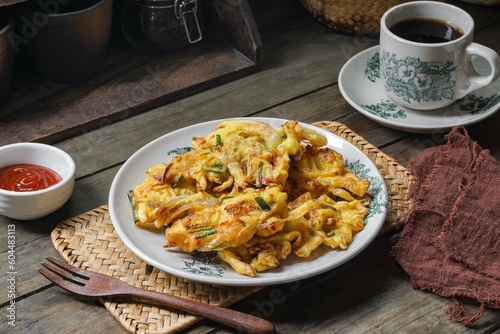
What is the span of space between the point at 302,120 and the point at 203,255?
619mm

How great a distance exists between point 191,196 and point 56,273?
288 millimetres

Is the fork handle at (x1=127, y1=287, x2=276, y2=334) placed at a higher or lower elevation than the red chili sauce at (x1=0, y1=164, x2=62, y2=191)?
lower

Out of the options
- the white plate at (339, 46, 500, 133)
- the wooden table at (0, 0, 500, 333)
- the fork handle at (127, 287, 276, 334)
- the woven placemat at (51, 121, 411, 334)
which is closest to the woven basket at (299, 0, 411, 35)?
the wooden table at (0, 0, 500, 333)

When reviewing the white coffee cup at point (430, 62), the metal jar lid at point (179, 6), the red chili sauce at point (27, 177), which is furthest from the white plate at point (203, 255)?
the metal jar lid at point (179, 6)

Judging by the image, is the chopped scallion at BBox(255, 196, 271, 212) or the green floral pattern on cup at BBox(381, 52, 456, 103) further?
the green floral pattern on cup at BBox(381, 52, 456, 103)

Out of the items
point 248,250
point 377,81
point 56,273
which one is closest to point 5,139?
point 56,273

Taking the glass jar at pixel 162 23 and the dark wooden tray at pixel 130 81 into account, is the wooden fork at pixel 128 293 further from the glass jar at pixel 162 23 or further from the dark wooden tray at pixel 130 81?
the glass jar at pixel 162 23

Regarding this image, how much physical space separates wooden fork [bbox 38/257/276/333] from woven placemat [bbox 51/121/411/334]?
0.07 feet

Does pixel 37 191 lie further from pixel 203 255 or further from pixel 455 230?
pixel 455 230

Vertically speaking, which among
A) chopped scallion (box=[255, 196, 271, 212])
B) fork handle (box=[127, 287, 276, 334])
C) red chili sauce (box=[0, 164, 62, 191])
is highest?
chopped scallion (box=[255, 196, 271, 212])

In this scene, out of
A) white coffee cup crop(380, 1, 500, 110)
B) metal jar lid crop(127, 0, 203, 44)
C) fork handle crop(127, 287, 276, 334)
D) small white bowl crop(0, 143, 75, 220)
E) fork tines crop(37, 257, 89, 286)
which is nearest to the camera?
fork handle crop(127, 287, 276, 334)

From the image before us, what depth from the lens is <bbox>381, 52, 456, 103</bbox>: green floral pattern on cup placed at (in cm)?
180

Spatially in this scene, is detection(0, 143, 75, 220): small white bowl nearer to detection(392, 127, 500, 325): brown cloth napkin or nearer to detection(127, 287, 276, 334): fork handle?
detection(127, 287, 276, 334): fork handle

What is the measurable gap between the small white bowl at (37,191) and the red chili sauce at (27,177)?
14 mm
